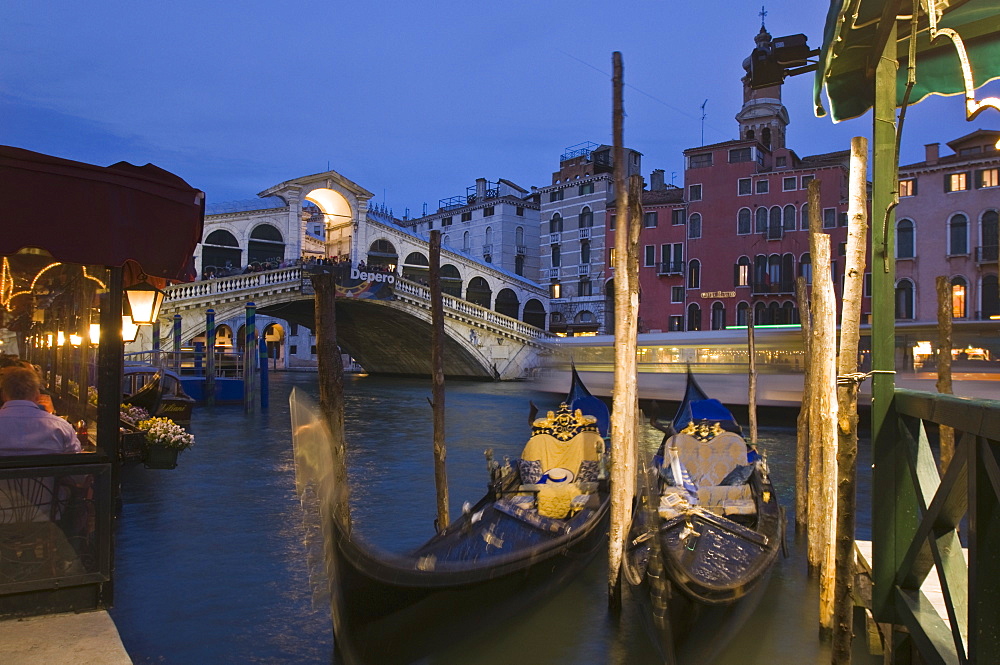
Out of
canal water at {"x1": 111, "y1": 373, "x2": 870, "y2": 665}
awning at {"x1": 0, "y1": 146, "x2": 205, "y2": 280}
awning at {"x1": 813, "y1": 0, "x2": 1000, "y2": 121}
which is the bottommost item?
canal water at {"x1": 111, "y1": 373, "x2": 870, "y2": 665}

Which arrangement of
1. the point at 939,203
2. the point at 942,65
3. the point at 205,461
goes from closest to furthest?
the point at 942,65, the point at 205,461, the point at 939,203

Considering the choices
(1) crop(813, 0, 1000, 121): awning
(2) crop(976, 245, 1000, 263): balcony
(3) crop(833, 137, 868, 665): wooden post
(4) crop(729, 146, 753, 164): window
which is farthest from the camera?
(4) crop(729, 146, 753, 164): window

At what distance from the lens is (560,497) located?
247 inches

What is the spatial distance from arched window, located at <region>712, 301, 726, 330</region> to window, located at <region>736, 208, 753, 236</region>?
8.38 feet

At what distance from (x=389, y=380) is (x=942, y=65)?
29275mm

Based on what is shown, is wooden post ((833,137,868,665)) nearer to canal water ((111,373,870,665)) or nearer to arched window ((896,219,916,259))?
canal water ((111,373,870,665))

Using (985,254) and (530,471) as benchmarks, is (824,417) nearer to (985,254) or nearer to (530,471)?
(530,471)

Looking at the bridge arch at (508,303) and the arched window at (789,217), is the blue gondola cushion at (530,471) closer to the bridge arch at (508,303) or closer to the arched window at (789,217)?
the arched window at (789,217)

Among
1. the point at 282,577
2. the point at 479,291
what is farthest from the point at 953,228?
the point at 282,577

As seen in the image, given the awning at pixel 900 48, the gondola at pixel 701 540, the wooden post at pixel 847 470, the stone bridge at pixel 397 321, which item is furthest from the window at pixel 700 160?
the wooden post at pixel 847 470

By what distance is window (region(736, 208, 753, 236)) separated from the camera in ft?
81.7

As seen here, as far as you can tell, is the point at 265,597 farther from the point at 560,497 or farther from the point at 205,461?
the point at 205,461

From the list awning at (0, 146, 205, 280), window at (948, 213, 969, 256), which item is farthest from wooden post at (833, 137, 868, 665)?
window at (948, 213, 969, 256)

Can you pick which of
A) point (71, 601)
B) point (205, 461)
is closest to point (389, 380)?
point (205, 461)
